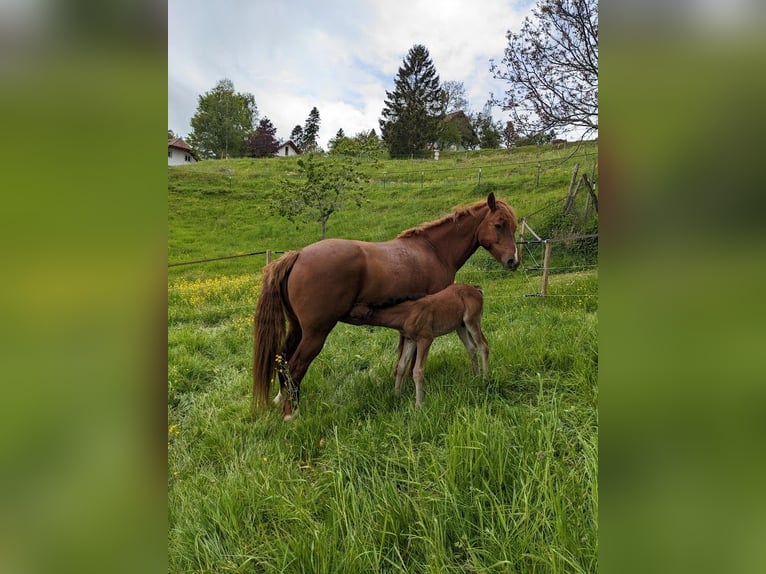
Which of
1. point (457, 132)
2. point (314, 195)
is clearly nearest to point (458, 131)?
point (457, 132)

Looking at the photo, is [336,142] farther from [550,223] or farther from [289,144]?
[289,144]

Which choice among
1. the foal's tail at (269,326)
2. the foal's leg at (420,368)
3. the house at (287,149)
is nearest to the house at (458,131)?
the house at (287,149)

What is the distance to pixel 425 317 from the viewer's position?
326 cm

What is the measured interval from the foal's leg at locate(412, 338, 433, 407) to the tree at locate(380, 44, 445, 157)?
33332 mm

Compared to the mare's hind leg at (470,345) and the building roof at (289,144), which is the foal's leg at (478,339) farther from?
the building roof at (289,144)

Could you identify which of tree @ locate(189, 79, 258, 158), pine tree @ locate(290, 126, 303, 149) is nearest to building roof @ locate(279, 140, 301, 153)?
pine tree @ locate(290, 126, 303, 149)

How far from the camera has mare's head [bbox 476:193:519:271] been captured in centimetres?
358

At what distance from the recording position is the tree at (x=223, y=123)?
104ft

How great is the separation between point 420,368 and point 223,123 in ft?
124
